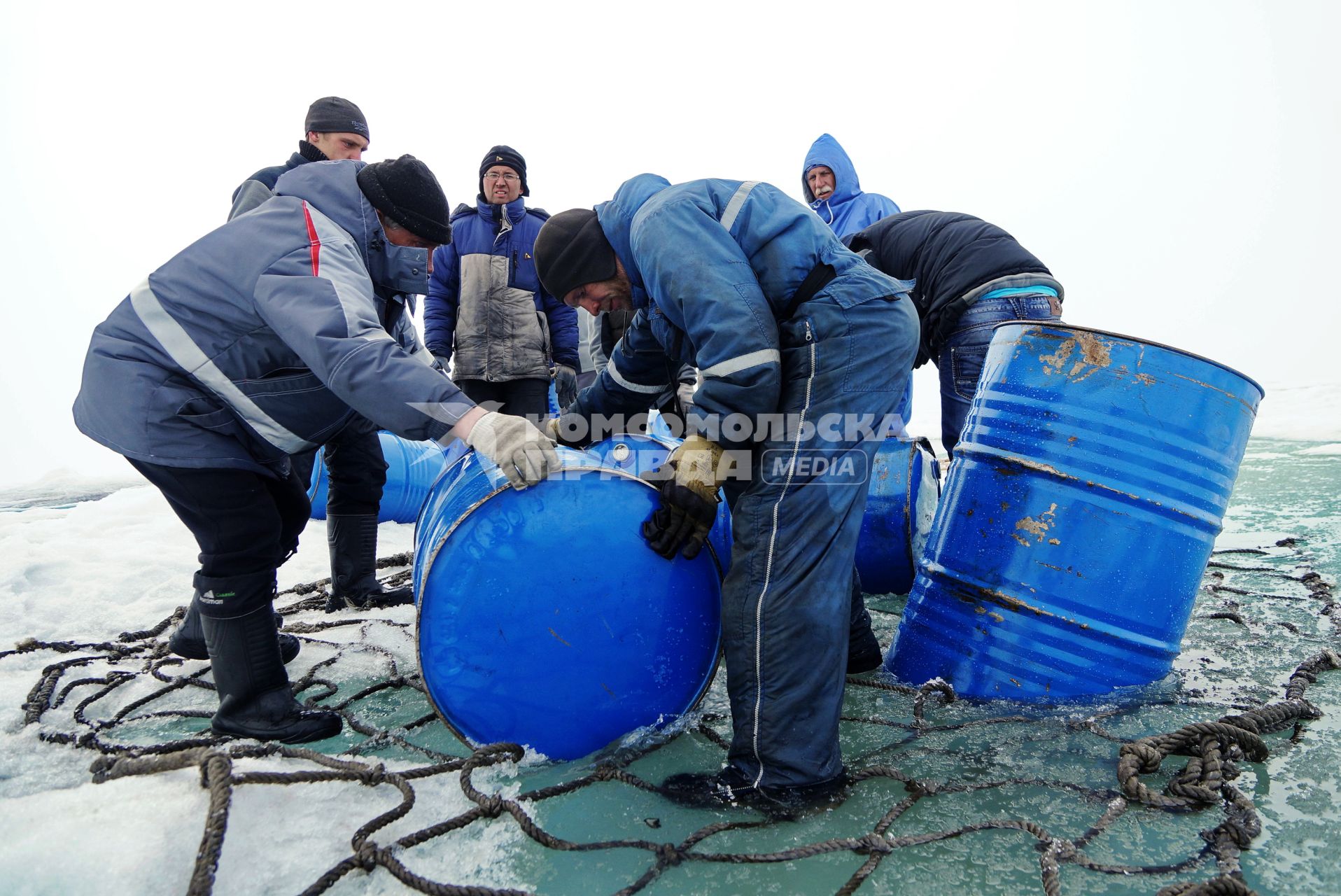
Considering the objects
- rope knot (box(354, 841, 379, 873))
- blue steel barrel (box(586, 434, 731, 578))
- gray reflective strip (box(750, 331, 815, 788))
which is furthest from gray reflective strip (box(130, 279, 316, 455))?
gray reflective strip (box(750, 331, 815, 788))

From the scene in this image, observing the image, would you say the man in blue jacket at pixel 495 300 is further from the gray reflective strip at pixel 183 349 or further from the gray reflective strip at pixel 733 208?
the gray reflective strip at pixel 733 208

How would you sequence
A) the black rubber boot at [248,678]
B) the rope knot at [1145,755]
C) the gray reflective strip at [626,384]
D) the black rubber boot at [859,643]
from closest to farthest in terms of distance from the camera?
the rope knot at [1145,755], the black rubber boot at [248,678], the black rubber boot at [859,643], the gray reflective strip at [626,384]

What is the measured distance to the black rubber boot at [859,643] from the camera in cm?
268

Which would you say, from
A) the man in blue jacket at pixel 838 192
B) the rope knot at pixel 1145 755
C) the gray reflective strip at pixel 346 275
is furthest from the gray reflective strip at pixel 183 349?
the man in blue jacket at pixel 838 192

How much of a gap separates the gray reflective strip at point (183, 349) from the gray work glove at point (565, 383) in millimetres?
2766

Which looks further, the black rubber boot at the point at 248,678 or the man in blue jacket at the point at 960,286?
the man in blue jacket at the point at 960,286

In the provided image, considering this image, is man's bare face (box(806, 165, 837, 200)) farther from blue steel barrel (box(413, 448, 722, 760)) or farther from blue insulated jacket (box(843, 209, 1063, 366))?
blue steel barrel (box(413, 448, 722, 760))

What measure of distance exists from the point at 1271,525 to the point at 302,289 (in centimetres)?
553

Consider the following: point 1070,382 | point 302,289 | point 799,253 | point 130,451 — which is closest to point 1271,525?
point 1070,382

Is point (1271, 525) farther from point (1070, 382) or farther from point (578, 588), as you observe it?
point (578, 588)

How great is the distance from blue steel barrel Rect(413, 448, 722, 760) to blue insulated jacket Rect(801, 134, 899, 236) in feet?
11.3

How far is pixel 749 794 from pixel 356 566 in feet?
7.32

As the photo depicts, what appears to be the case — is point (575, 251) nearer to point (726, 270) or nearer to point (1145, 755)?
point (726, 270)

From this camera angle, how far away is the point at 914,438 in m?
3.43
